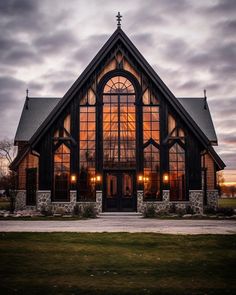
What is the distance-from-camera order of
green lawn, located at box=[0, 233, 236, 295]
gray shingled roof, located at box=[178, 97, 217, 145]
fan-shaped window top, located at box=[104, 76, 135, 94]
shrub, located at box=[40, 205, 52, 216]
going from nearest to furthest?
green lawn, located at box=[0, 233, 236, 295] → shrub, located at box=[40, 205, 52, 216] → fan-shaped window top, located at box=[104, 76, 135, 94] → gray shingled roof, located at box=[178, 97, 217, 145]

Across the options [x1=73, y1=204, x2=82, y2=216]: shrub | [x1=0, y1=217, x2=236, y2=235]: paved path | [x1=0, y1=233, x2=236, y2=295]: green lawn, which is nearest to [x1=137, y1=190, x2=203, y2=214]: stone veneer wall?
[x1=73, y1=204, x2=82, y2=216]: shrub

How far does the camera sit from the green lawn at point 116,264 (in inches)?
283

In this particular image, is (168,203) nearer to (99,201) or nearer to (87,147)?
(99,201)

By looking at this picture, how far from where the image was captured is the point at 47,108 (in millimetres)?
32375

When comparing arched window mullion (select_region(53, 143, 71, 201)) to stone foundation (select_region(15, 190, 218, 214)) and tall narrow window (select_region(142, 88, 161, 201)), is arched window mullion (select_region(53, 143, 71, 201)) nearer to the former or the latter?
stone foundation (select_region(15, 190, 218, 214))

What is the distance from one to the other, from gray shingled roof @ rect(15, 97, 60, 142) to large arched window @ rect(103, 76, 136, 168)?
25.7 feet

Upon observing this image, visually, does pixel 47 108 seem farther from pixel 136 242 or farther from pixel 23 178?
pixel 136 242

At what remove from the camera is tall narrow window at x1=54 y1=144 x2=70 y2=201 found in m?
24.7

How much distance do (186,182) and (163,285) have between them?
17646 millimetres

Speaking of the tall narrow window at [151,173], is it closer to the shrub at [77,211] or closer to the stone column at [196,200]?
the stone column at [196,200]

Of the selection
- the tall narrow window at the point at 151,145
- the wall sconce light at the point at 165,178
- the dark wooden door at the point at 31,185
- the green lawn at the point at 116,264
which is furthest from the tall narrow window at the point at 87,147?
the green lawn at the point at 116,264

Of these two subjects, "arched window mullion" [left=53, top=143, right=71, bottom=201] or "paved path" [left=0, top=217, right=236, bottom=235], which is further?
"arched window mullion" [left=53, top=143, right=71, bottom=201]

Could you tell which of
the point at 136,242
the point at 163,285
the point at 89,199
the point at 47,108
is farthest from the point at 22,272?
the point at 47,108

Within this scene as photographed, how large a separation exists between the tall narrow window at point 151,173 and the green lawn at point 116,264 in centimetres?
1112
